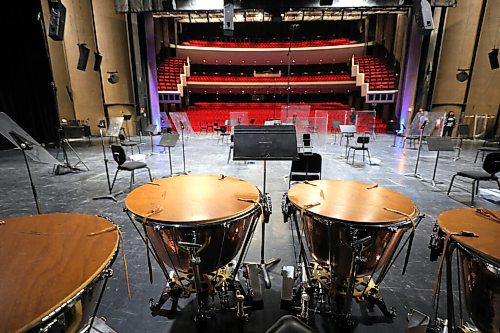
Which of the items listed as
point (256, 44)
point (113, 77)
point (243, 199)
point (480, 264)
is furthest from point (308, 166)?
point (256, 44)

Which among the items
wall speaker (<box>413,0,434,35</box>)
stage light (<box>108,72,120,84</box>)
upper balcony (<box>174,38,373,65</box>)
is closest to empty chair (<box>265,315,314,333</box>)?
wall speaker (<box>413,0,434,35</box>)

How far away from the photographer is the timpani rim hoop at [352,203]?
142 centimetres

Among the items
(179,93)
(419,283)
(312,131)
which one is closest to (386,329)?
(419,283)

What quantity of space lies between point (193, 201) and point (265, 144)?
0.87 meters

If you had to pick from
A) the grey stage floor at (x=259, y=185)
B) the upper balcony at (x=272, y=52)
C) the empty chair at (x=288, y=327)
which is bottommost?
the grey stage floor at (x=259, y=185)

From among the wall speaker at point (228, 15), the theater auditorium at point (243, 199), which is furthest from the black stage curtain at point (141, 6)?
the wall speaker at point (228, 15)

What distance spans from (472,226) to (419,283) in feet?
3.82

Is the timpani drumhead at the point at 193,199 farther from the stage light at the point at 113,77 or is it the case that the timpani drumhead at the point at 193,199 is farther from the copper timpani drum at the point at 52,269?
the stage light at the point at 113,77

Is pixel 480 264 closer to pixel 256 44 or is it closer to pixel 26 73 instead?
pixel 26 73

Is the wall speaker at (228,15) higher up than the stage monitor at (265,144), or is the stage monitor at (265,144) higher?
the wall speaker at (228,15)

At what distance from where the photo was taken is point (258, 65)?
20312 millimetres

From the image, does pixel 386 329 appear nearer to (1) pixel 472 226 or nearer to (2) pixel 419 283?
(2) pixel 419 283

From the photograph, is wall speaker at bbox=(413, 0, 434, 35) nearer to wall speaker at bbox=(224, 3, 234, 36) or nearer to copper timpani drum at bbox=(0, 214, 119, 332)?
wall speaker at bbox=(224, 3, 234, 36)

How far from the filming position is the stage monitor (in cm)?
218
